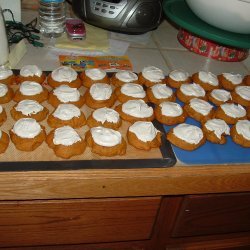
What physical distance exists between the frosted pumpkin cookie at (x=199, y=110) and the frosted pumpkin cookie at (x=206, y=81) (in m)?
0.09

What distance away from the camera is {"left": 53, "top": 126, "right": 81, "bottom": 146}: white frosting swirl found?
0.59 meters

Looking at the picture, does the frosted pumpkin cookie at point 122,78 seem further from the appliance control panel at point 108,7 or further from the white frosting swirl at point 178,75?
the appliance control panel at point 108,7

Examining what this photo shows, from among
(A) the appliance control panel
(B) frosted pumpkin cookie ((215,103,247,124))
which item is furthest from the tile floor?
(B) frosted pumpkin cookie ((215,103,247,124))

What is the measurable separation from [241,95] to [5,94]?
0.55 metres

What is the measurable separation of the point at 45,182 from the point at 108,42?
0.56 m

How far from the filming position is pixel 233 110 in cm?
73

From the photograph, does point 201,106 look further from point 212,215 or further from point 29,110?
point 29,110

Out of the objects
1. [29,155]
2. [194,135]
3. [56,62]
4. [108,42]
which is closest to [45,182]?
[29,155]

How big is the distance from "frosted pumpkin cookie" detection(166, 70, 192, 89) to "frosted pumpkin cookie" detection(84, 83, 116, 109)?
164 millimetres

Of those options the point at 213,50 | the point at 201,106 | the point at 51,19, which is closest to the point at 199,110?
the point at 201,106

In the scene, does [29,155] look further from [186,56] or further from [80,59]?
[186,56]

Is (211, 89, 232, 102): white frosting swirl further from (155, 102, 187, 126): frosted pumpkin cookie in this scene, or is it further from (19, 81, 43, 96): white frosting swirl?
(19, 81, 43, 96): white frosting swirl

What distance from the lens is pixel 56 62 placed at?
33.6 inches

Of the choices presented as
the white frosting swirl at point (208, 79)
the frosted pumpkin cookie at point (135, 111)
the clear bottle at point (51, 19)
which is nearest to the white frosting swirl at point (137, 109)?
the frosted pumpkin cookie at point (135, 111)
